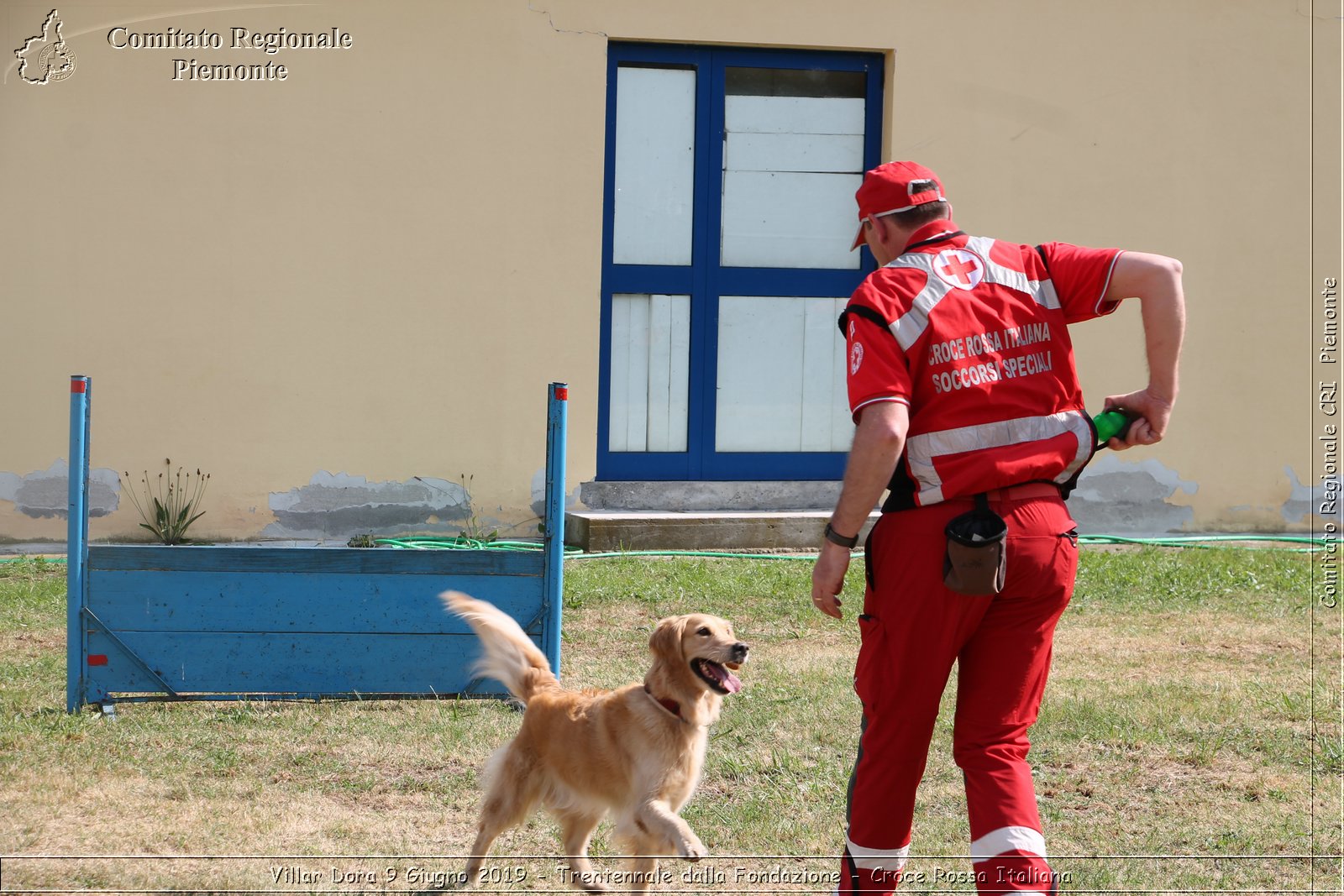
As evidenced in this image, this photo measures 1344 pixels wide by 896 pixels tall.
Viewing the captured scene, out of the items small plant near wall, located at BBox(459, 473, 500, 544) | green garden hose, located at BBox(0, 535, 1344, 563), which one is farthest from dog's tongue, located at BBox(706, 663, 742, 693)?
small plant near wall, located at BBox(459, 473, 500, 544)

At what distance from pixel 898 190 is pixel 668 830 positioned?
6.34ft

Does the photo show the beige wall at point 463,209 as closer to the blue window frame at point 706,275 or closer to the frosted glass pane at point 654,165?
the blue window frame at point 706,275

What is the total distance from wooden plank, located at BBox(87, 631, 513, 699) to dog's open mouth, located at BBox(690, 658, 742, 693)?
2.20 meters

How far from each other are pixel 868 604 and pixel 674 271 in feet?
24.8

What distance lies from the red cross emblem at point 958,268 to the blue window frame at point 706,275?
7309 millimetres

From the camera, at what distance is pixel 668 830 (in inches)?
144

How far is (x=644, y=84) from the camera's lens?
10.4 m

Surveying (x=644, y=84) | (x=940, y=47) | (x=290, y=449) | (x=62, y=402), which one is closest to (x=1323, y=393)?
(x=940, y=47)

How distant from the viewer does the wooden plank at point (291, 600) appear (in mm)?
5555

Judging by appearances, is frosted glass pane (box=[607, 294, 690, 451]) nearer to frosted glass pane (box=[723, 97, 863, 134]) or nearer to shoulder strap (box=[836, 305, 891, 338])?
A: frosted glass pane (box=[723, 97, 863, 134])

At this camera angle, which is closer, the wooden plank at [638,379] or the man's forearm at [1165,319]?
the man's forearm at [1165,319]

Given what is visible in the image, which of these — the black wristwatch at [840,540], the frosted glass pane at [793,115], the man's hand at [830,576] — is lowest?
the man's hand at [830,576]

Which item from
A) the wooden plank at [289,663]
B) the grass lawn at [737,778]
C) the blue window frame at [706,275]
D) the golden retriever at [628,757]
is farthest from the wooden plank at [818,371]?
the golden retriever at [628,757]

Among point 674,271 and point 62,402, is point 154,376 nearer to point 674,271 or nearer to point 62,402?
point 62,402
